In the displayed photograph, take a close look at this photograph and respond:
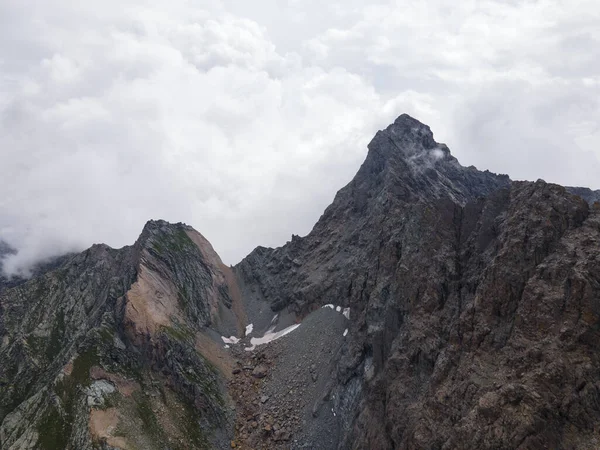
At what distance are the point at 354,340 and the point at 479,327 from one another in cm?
2559

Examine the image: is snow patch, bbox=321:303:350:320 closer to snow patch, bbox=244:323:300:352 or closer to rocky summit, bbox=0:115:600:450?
rocky summit, bbox=0:115:600:450

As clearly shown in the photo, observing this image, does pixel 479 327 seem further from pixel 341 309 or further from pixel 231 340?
pixel 231 340

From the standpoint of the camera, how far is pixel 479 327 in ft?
153

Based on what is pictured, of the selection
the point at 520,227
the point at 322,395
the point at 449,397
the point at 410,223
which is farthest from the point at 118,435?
the point at 520,227

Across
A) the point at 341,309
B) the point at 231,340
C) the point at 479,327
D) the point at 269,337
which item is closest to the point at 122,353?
the point at 231,340

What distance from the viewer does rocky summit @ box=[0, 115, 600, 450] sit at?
39.5 meters

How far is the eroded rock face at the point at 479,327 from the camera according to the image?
36781 mm

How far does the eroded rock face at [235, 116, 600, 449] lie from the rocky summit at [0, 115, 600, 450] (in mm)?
185

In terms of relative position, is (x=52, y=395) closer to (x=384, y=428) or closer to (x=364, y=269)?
(x=384, y=428)

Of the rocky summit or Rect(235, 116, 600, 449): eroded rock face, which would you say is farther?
the rocky summit

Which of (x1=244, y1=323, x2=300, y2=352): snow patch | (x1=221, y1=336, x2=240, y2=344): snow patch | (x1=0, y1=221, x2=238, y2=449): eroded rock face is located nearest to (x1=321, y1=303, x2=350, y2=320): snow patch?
(x1=244, y1=323, x2=300, y2=352): snow patch

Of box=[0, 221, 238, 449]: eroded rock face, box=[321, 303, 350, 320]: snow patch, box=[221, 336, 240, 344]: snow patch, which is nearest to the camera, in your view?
box=[0, 221, 238, 449]: eroded rock face

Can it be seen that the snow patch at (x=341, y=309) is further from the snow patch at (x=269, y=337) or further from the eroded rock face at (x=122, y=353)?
the eroded rock face at (x=122, y=353)

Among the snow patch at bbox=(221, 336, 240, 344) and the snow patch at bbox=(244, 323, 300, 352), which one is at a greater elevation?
the snow patch at bbox=(221, 336, 240, 344)
